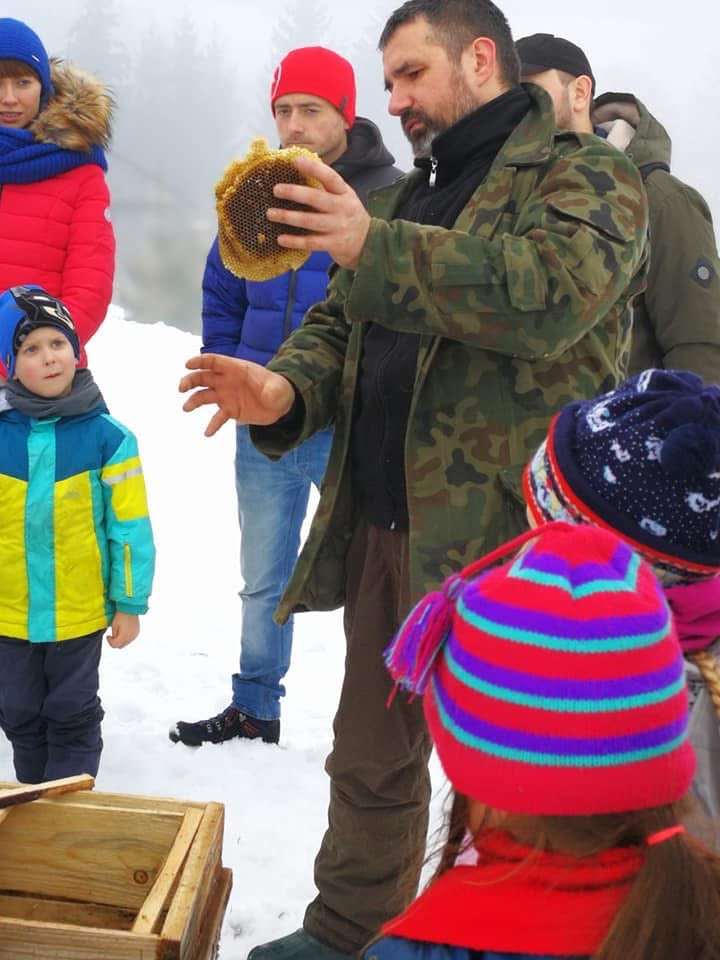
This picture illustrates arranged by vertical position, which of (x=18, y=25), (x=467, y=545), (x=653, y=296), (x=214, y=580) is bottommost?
(x=214, y=580)

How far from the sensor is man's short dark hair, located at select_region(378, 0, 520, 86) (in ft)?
6.67

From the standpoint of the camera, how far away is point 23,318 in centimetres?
268

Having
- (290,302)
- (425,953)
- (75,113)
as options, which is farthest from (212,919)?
(75,113)

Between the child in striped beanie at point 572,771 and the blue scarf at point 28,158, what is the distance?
2.83 m

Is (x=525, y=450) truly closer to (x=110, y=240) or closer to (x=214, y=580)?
(x=110, y=240)

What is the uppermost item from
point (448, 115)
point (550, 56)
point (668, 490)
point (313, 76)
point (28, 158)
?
point (550, 56)

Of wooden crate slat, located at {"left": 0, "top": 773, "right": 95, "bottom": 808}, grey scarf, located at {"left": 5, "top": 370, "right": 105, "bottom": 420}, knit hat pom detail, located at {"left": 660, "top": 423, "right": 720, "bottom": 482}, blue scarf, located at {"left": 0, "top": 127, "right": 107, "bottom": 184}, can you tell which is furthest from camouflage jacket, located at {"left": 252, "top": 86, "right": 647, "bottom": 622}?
blue scarf, located at {"left": 0, "top": 127, "right": 107, "bottom": 184}

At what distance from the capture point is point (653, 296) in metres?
2.89

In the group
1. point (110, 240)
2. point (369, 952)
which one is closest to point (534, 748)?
point (369, 952)

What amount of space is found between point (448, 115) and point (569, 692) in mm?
1475

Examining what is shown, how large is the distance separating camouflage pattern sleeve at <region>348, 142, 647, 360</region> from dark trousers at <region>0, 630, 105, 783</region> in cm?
149

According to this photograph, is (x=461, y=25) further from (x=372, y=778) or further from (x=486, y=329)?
(x=372, y=778)

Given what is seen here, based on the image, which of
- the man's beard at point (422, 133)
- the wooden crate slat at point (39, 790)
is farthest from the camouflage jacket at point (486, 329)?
the wooden crate slat at point (39, 790)

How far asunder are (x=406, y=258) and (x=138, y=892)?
1239mm
